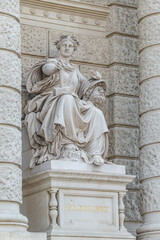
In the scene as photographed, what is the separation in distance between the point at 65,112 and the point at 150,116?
1.58 meters

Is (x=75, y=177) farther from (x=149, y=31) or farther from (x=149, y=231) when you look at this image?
(x=149, y=31)

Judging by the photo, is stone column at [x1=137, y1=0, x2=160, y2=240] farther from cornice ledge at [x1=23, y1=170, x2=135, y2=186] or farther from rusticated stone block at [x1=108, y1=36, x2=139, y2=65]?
rusticated stone block at [x1=108, y1=36, x2=139, y2=65]

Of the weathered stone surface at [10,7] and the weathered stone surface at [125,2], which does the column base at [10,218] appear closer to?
the weathered stone surface at [10,7]

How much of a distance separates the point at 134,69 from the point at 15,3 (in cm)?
357

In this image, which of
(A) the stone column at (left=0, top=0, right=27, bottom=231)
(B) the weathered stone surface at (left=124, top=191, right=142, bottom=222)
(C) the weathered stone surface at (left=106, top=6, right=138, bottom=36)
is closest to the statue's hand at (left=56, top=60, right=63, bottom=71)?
(A) the stone column at (left=0, top=0, right=27, bottom=231)

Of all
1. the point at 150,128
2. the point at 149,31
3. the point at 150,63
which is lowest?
the point at 150,128

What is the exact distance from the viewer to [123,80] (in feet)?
48.1

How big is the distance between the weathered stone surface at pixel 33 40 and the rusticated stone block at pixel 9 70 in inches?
88.6

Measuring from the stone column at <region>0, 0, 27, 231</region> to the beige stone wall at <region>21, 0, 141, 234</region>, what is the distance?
2.09 m

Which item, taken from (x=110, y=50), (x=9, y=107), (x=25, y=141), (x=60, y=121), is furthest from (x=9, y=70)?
(x=110, y=50)

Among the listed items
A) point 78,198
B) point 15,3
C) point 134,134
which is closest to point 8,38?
point 15,3

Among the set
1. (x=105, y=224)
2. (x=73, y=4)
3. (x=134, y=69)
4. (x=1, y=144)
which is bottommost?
(x=105, y=224)

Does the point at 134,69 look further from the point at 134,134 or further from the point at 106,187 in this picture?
the point at 106,187

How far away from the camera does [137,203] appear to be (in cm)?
1426
